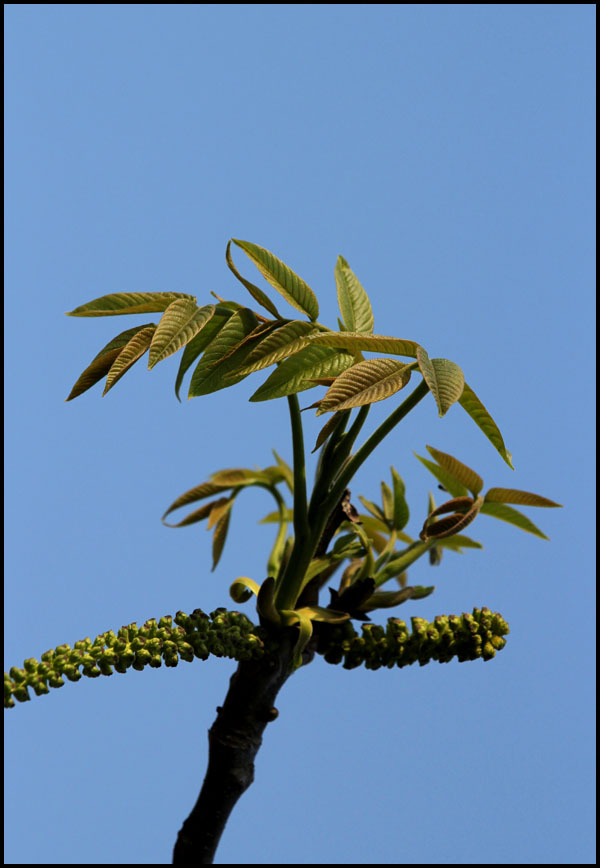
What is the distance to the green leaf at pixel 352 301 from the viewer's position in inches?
33.9

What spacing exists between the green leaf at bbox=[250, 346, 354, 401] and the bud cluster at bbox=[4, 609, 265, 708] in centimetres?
23

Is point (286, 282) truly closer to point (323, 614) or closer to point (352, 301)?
point (352, 301)

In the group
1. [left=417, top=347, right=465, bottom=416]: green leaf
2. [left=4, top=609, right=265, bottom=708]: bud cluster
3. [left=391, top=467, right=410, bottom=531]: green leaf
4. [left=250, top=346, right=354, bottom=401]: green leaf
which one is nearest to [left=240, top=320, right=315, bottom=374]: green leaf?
[left=250, top=346, right=354, bottom=401]: green leaf

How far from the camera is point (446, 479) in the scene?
100 cm

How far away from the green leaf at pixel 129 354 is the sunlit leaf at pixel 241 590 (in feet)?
0.87

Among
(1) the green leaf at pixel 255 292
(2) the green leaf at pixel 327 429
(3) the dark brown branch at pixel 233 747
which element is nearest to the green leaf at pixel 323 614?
(3) the dark brown branch at pixel 233 747

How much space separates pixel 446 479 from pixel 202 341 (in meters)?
0.38

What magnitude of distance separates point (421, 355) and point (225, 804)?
0.50 m

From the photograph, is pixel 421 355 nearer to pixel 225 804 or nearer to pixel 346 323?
pixel 346 323

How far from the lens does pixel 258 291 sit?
79cm

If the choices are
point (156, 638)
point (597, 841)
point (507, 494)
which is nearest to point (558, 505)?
point (507, 494)

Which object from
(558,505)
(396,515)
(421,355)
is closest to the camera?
(421,355)

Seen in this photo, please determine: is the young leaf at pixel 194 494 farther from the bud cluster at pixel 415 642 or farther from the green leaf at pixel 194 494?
the bud cluster at pixel 415 642

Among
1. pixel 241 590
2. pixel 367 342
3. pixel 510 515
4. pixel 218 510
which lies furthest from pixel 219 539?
pixel 367 342
